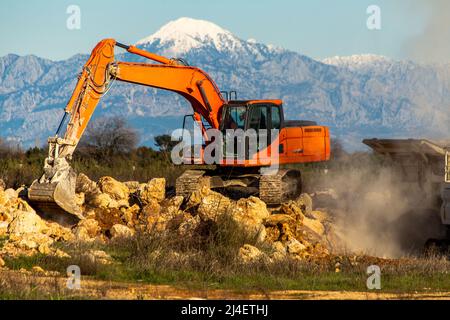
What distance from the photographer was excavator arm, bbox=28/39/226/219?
80.7 feet

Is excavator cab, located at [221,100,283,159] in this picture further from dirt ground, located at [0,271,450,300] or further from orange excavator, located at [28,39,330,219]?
dirt ground, located at [0,271,450,300]

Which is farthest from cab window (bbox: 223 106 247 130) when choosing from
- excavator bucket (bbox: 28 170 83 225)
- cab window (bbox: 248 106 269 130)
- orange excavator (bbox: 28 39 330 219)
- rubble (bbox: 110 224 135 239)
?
rubble (bbox: 110 224 135 239)

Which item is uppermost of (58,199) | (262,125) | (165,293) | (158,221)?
(262,125)

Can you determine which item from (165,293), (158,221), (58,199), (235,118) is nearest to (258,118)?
(235,118)

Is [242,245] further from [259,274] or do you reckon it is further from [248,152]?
[248,152]

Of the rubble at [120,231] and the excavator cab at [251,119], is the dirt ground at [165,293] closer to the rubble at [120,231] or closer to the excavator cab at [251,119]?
the rubble at [120,231]

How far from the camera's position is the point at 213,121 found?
2903 centimetres

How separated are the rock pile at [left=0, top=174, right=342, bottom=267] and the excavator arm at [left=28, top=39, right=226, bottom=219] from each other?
2.03 ft

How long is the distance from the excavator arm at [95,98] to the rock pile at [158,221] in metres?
0.62

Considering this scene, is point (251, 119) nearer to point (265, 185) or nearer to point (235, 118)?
point (235, 118)

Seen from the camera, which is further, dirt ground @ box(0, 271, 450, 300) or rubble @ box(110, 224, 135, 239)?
rubble @ box(110, 224, 135, 239)

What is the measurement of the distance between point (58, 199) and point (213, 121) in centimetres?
610

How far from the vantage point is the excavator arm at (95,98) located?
2459 centimetres
